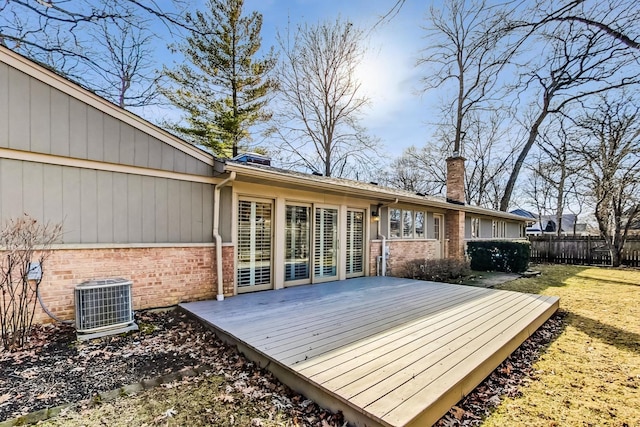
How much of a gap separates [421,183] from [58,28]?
2397 centimetres

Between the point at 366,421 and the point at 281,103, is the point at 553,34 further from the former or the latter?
the point at 281,103

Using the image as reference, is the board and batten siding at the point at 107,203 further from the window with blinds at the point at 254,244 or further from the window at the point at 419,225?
the window at the point at 419,225

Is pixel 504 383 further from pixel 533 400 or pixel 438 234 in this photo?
pixel 438 234

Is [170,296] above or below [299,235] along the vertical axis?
below

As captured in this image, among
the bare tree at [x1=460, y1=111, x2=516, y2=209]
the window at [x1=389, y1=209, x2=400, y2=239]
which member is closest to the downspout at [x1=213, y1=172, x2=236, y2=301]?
the window at [x1=389, y1=209, x2=400, y2=239]

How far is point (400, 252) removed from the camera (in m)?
9.95

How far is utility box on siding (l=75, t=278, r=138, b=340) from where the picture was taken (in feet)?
13.6

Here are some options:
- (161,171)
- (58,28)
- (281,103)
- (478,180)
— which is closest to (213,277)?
(161,171)

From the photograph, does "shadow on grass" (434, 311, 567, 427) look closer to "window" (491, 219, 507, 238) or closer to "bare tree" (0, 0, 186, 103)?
"bare tree" (0, 0, 186, 103)

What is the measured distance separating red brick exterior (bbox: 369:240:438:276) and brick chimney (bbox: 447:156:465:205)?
2.74 meters

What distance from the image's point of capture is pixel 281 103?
54.9 feet

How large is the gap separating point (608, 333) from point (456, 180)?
870 centimetres

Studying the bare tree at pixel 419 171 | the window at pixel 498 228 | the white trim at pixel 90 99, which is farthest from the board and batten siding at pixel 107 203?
the bare tree at pixel 419 171

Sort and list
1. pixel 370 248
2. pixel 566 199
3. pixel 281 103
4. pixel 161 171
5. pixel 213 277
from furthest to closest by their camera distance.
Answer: pixel 566 199 < pixel 281 103 < pixel 370 248 < pixel 213 277 < pixel 161 171
